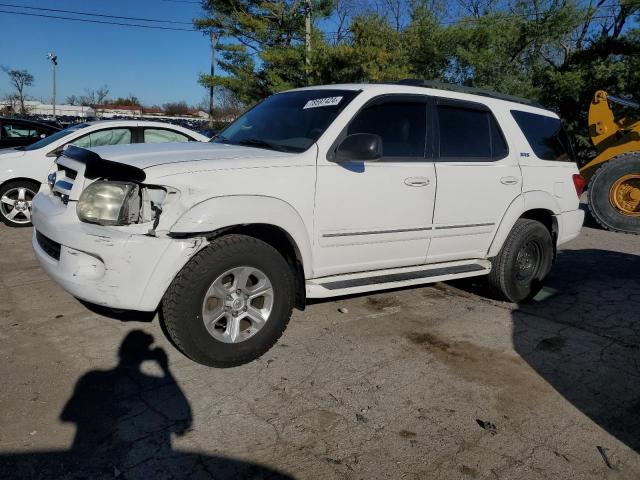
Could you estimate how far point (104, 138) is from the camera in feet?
25.1

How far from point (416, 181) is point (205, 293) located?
1837 mm

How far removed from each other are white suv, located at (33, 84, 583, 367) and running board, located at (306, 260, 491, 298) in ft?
0.05

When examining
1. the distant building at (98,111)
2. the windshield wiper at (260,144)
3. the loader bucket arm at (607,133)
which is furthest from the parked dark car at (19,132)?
the distant building at (98,111)

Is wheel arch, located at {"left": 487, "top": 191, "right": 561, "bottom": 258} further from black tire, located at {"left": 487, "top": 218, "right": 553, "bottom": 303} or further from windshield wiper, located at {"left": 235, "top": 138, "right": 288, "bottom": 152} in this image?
windshield wiper, located at {"left": 235, "top": 138, "right": 288, "bottom": 152}

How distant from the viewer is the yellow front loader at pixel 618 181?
8.80 meters

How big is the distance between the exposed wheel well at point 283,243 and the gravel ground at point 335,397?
46cm

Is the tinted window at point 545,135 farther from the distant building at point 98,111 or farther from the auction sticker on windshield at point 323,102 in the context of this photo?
the distant building at point 98,111

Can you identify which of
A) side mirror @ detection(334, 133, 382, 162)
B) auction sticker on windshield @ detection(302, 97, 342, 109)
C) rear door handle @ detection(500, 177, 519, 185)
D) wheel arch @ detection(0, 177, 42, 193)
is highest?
auction sticker on windshield @ detection(302, 97, 342, 109)

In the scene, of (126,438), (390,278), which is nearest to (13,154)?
(390,278)

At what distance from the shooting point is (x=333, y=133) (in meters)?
3.61

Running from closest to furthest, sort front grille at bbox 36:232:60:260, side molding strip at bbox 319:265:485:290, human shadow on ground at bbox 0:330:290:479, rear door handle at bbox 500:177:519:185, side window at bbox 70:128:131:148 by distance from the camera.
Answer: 1. human shadow on ground at bbox 0:330:290:479
2. front grille at bbox 36:232:60:260
3. side molding strip at bbox 319:265:485:290
4. rear door handle at bbox 500:177:519:185
5. side window at bbox 70:128:131:148

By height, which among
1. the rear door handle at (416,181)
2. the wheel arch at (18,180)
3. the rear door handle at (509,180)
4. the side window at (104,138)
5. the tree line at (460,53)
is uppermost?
the tree line at (460,53)

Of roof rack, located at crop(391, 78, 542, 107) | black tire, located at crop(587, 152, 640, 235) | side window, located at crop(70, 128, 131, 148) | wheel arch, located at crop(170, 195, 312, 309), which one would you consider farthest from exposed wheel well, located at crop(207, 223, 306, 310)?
black tire, located at crop(587, 152, 640, 235)

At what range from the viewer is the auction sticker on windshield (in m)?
3.87
